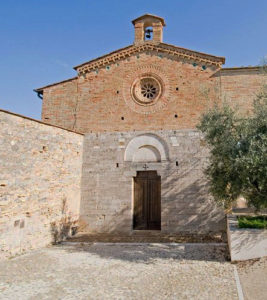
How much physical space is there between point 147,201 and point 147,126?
296 centimetres

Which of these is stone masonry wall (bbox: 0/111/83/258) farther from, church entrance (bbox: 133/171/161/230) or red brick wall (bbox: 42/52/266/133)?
church entrance (bbox: 133/171/161/230)

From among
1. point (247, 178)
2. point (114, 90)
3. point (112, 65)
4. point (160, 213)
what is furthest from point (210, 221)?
point (112, 65)

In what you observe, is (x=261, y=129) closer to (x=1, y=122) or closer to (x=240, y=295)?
(x=240, y=295)

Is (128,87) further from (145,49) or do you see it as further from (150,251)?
(150,251)

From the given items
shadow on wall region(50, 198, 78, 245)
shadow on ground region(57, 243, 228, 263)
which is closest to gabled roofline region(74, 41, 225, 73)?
shadow on wall region(50, 198, 78, 245)

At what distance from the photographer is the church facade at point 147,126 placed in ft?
35.1

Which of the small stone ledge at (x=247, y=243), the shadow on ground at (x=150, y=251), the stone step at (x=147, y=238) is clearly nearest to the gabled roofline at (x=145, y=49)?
the stone step at (x=147, y=238)

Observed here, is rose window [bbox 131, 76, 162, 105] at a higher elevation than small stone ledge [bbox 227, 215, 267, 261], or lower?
higher

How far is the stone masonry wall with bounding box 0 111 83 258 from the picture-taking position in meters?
7.67

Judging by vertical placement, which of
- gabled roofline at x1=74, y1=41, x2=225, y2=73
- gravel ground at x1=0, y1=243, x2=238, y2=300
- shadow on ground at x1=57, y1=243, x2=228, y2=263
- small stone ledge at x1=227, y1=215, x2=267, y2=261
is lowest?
gravel ground at x1=0, y1=243, x2=238, y2=300

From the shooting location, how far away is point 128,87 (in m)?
11.9

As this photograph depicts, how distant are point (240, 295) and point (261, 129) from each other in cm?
403

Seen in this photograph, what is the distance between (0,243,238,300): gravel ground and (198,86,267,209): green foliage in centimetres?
182

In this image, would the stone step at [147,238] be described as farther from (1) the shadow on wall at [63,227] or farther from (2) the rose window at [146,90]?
(2) the rose window at [146,90]
